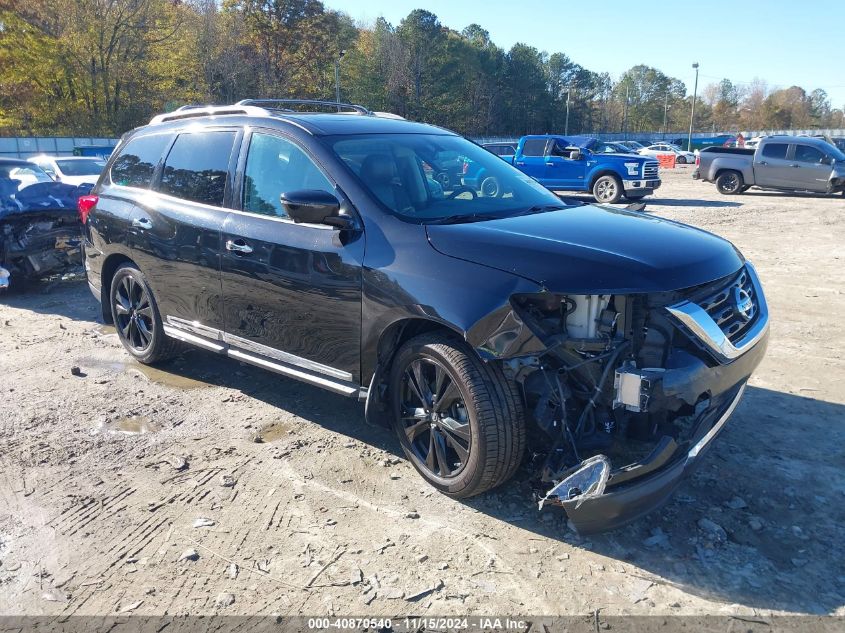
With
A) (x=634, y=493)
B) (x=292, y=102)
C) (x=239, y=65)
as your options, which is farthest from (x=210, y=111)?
(x=239, y=65)

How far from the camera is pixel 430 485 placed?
3.60m

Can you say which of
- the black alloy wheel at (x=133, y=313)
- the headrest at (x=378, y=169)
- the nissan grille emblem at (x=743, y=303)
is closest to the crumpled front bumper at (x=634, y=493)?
the nissan grille emblem at (x=743, y=303)

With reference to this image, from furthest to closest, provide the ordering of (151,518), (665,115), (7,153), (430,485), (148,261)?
(665,115) → (7,153) → (148,261) → (430,485) → (151,518)

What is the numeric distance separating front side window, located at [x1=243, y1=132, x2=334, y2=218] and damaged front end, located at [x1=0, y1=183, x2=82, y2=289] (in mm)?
5494

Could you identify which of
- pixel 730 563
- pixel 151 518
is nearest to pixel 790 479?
pixel 730 563

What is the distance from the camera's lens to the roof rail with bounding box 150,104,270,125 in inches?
176

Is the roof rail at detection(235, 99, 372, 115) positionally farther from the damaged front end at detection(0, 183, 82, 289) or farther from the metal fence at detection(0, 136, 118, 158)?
the metal fence at detection(0, 136, 118, 158)

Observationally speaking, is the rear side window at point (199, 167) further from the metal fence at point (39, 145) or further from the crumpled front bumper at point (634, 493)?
the metal fence at point (39, 145)

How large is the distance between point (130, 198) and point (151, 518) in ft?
9.67

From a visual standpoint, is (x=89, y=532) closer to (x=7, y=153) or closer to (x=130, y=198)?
(x=130, y=198)

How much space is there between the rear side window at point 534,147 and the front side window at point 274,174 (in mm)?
16331

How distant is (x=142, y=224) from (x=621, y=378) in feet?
12.8

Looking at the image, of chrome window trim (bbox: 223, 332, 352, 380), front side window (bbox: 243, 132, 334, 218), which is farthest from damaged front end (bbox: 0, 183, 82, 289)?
front side window (bbox: 243, 132, 334, 218)

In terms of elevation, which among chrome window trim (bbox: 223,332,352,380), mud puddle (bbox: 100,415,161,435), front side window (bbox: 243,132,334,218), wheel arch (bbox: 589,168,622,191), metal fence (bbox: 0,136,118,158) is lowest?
mud puddle (bbox: 100,415,161,435)
